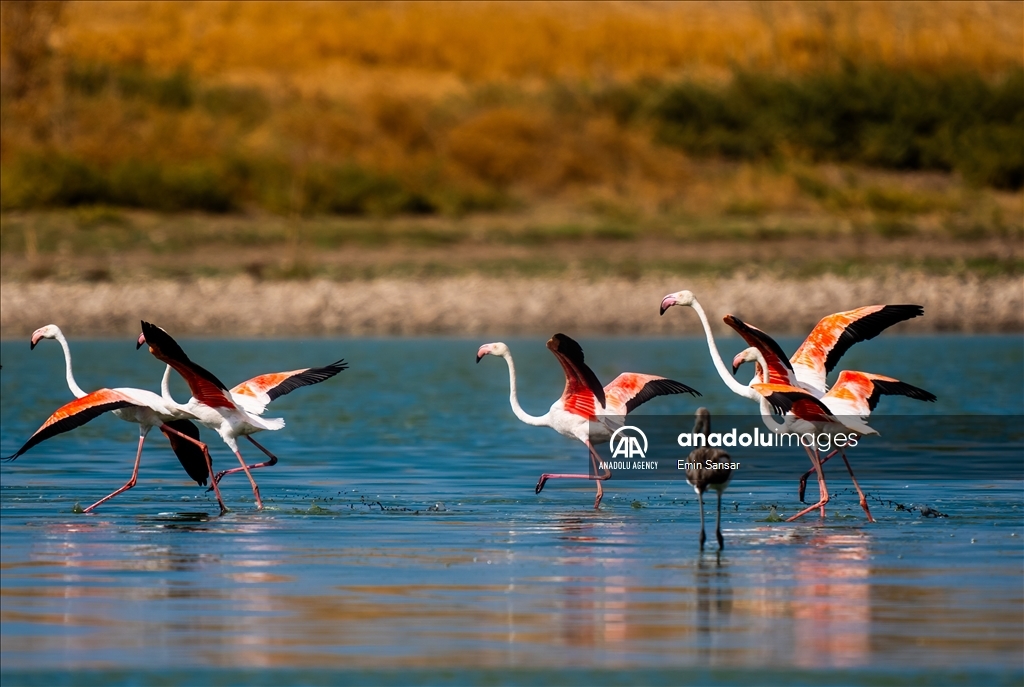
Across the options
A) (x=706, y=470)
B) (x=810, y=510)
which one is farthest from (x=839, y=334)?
(x=706, y=470)

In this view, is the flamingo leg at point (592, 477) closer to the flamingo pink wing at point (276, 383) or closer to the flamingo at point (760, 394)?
the flamingo at point (760, 394)

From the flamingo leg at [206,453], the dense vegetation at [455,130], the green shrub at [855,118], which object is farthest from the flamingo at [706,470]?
the green shrub at [855,118]

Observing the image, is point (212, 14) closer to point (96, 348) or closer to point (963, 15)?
point (963, 15)

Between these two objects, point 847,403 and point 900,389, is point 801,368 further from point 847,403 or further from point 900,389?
point 900,389

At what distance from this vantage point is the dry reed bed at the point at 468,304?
35906mm

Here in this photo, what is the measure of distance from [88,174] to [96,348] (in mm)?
7256

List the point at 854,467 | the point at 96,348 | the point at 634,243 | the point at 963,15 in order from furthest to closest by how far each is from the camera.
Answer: the point at 963,15, the point at 634,243, the point at 96,348, the point at 854,467

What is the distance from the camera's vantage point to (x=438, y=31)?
79.4 meters

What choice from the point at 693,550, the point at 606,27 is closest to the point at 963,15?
the point at 606,27

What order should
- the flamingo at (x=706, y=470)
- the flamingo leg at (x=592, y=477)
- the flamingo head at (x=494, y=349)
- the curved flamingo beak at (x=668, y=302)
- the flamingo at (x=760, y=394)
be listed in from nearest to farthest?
1. the flamingo at (x=706, y=470)
2. the flamingo at (x=760, y=394)
3. the curved flamingo beak at (x=668, y=302)
4. the flamingo leg at (x=592, y=477)
5. the flamingo head at (x=494, y=349)

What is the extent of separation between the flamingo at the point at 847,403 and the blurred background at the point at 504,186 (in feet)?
69.8

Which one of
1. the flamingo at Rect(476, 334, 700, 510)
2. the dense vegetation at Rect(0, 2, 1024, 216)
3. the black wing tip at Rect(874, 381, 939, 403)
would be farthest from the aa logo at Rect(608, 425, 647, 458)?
the dense vegetation at Rect(0, 2, 1024, 216)

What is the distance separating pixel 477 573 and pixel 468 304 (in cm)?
2553

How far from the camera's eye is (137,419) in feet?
49.0
